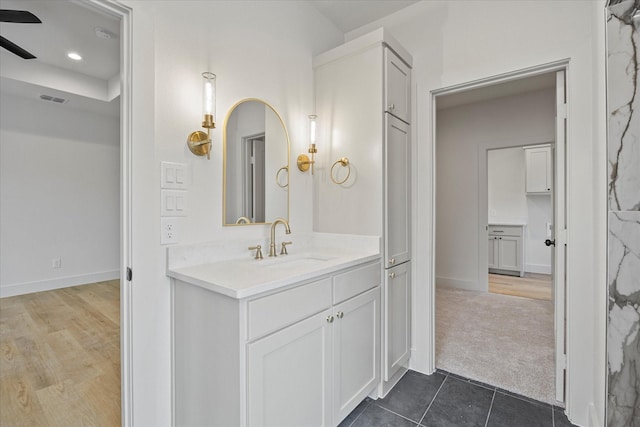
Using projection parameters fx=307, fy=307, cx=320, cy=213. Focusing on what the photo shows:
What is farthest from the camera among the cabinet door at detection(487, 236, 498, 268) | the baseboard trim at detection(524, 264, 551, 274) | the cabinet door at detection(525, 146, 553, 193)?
the cabinet door at detection(487, 236, 498, 268)

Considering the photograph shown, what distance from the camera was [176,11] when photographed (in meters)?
1.51

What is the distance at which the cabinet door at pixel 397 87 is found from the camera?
1941mm

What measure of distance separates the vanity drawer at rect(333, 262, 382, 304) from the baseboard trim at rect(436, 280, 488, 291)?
314cm

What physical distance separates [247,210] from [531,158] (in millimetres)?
5350

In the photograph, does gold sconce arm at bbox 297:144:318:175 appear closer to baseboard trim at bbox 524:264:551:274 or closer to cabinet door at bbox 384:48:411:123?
cabinet door at bbox 384:48:411:123

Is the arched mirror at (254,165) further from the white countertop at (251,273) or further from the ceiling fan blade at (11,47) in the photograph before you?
the ceiling fan blade at (11,47)

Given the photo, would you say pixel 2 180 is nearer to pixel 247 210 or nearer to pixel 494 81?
pixel 247 210

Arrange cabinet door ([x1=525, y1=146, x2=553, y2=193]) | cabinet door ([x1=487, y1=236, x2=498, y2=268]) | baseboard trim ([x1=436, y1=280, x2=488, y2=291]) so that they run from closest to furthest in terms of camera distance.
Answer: baseboard trim ([x1=436, y1=280, x2=488, y2=291])
cabinet door ([x1=525, y1=146, x2=553, y2=193])
cabinet door ([x1=487, y1=236, x2=498, y2=268])

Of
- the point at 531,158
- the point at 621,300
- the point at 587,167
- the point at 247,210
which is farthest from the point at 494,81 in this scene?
the point at 531,158

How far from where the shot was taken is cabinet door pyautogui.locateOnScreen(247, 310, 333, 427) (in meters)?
1.15

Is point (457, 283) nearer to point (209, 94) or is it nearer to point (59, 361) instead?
point (209, 94)

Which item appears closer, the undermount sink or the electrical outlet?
the electrical outlet

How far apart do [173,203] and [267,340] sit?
2.60ft

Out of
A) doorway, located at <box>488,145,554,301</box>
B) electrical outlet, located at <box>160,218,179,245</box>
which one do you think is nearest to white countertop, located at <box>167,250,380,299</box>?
electrical outlet, located at <box>160,218,179,245</box>
